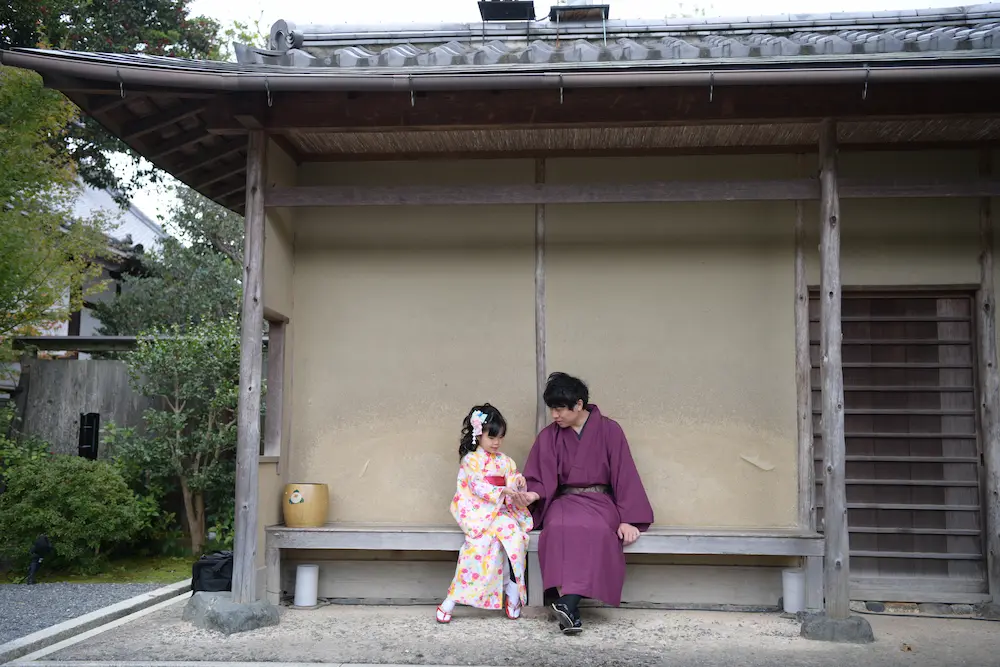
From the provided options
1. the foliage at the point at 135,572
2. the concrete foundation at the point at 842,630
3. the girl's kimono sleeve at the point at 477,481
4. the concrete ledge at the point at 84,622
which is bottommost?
the foliage at the point at 135,572

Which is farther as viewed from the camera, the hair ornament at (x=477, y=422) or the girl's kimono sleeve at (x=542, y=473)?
the hair ornament at (x=477, y=422)

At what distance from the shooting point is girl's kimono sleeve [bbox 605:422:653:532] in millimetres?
5879

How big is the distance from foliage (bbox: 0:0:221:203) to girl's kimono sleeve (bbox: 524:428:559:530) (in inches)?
358

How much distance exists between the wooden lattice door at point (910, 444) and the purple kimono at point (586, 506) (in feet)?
4.84

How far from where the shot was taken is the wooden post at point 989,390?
6.29 m

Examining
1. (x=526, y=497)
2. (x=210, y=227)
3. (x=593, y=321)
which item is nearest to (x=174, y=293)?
(x=210, y=227)

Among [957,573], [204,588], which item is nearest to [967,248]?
[957,573]

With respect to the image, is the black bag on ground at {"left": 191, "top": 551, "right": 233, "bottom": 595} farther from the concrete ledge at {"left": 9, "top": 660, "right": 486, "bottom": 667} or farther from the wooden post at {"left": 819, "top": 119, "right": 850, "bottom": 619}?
the wooden post at {"left": 819, "top": 119, "right": 850, "bottom": 619}

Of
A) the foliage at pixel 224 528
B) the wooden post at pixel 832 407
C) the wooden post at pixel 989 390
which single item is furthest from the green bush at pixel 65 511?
the wooden post at pixel 989 390

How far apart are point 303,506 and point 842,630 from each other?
136 inches

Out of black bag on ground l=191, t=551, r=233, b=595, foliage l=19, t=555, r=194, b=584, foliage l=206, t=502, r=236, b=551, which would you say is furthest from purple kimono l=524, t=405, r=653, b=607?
foliage l=206, t=502, r=236, b=551

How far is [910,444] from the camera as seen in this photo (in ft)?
21.4

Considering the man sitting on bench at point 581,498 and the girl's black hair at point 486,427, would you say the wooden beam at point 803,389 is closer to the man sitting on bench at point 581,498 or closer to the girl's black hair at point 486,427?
the man sitting on bench at point 581,498

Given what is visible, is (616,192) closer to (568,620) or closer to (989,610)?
(568,620)
